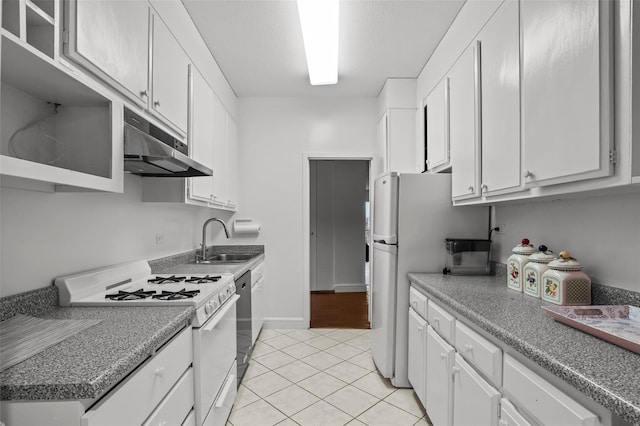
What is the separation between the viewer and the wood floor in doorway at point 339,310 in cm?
394

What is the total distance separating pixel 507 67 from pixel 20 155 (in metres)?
2.12

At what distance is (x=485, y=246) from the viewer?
7.35ft

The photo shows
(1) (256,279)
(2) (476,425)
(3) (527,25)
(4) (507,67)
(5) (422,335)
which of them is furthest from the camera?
(1) (256,279)

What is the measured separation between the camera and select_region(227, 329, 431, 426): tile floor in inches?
82.3

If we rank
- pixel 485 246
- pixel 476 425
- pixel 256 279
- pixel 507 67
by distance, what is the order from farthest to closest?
pixel 256 279 < pixel 485 246 < pixel 507 67 < pixel 476 425

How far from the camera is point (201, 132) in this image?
249 centimetres

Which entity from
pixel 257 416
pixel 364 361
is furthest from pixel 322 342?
pixel 257 416

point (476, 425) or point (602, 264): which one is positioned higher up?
point (602, 264)

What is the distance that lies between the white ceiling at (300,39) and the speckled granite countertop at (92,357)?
200 centimetres

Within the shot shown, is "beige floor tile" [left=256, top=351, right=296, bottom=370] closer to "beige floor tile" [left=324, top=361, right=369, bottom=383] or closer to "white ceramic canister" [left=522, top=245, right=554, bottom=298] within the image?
"beige floor tile" [left=324, top=361, right=369, bottom=383]

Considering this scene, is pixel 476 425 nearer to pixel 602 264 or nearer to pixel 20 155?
pixel 602 264

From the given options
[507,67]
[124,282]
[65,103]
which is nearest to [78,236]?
[124,282]

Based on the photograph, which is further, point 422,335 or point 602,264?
point 422,335

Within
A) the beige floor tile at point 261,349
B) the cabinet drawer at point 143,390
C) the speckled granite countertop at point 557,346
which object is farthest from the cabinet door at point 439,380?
the beige floor tile at point 261,349
